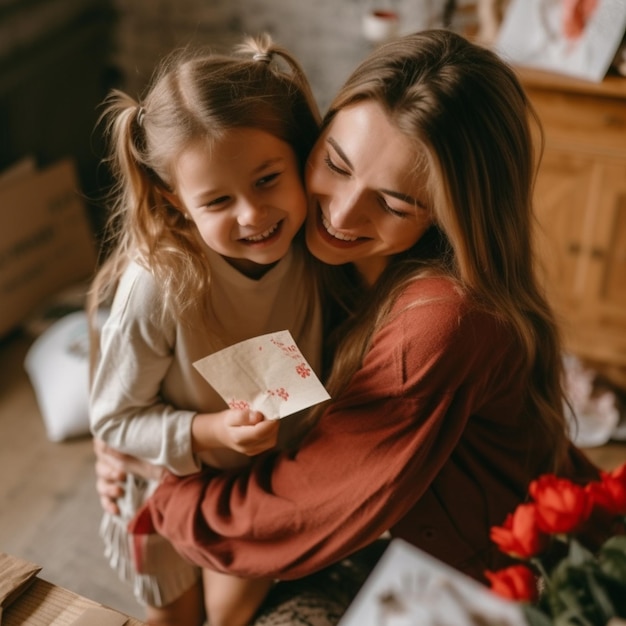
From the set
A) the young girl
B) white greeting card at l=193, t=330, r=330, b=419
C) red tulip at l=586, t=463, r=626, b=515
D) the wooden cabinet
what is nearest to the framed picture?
the wooden cabinet

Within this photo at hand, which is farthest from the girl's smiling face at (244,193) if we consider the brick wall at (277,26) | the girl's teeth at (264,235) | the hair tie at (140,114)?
the brick wall at (277,26)

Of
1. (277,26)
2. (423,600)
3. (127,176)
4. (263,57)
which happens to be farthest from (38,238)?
(423,600)

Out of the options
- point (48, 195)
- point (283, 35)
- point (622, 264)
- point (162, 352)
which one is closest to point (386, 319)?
point (162, 352)

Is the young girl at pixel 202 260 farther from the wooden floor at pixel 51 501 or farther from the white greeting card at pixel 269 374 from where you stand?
the wooden floor at pixel 51 501

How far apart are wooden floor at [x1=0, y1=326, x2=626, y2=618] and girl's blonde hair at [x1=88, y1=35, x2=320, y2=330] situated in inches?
40.5

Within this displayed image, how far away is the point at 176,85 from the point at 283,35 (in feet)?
6.44

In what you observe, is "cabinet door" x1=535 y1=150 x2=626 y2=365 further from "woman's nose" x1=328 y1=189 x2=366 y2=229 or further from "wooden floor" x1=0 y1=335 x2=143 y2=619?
→ "wooden floor" x1=0 y1=335 x2=143 y2=619

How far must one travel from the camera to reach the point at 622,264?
7.78 ft

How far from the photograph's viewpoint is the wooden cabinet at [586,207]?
2178 mm

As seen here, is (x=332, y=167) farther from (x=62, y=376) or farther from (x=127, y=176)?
(x=62, y=376)

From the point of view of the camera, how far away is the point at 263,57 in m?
1.18

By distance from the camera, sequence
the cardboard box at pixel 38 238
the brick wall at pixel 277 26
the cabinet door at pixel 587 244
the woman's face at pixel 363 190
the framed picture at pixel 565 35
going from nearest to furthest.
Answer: the woman's face at pixel 363 190
the framed picture at pixel 565 35
the cabinet door at pixel 587 244
the cardboard box at pixel 38 238
the brick wall at pixel 277 26

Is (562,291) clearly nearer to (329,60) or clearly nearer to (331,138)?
(329,60)

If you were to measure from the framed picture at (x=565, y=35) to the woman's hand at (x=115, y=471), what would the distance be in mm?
1532
